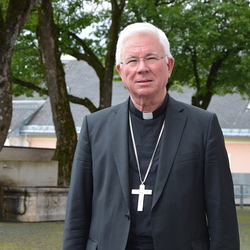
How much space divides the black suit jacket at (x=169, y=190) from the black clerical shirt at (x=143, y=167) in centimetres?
3

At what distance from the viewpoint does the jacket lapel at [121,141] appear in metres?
3.39

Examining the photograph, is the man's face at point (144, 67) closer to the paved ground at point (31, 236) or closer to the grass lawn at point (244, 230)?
the paved ground at point (31, 236)

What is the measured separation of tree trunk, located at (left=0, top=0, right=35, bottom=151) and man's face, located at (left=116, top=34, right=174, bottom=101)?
36.1ft

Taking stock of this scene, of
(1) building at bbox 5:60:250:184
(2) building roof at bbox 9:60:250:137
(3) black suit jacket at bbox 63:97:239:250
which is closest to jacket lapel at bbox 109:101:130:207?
(3) black suit jacket at bbox 63:97:239:250

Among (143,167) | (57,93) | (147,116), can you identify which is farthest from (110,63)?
(143,167)

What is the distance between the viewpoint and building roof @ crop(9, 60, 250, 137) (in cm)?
4894

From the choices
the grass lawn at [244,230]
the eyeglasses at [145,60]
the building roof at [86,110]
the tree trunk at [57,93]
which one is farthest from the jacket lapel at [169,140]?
the building roof at [86,110]

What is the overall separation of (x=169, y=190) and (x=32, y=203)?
14691mm

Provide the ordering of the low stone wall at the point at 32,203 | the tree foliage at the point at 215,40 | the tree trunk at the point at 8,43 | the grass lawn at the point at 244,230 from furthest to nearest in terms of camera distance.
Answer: the tree foliage at the point at 215,40
the low stone wall at the point at 32,203
the tree trunk at the point at 8,43
the grass lawn at the point at 244,230

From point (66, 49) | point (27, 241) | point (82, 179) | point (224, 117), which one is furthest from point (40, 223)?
point (224, 117)

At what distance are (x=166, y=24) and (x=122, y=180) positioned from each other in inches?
909

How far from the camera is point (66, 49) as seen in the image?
2644 cm

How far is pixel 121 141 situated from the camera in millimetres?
3508

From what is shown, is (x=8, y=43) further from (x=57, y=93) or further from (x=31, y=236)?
(x=57, y=93)
